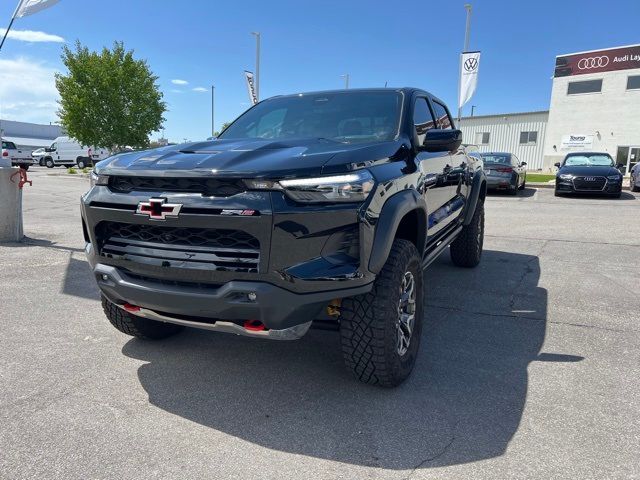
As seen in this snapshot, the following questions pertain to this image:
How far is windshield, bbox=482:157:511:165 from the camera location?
15.4 metres

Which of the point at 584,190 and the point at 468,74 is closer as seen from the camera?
the point at 584,190

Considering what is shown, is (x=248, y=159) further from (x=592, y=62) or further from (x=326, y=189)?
(x=592, y=62)

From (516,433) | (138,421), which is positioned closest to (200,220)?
(138,421)

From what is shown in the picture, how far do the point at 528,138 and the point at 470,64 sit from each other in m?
20.4

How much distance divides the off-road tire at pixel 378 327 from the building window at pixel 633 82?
3474 centimetres

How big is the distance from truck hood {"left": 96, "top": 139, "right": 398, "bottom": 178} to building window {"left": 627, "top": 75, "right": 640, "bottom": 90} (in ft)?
113

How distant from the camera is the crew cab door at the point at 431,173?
345 cm

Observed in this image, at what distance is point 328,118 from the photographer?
12.2 feet

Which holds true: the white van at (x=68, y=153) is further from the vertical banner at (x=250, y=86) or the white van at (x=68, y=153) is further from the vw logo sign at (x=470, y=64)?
the vw logo sign at (x=470, y=64)

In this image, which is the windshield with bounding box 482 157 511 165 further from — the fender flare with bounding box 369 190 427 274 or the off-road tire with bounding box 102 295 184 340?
the off-road tire with bounding box 102 295 184 340

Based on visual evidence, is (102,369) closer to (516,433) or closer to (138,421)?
(138,421)

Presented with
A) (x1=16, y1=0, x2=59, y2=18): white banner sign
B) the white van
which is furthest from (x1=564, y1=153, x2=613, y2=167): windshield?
the white van

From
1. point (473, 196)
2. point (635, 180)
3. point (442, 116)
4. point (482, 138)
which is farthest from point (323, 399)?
point (482, 138)

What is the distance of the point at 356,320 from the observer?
263 cm
